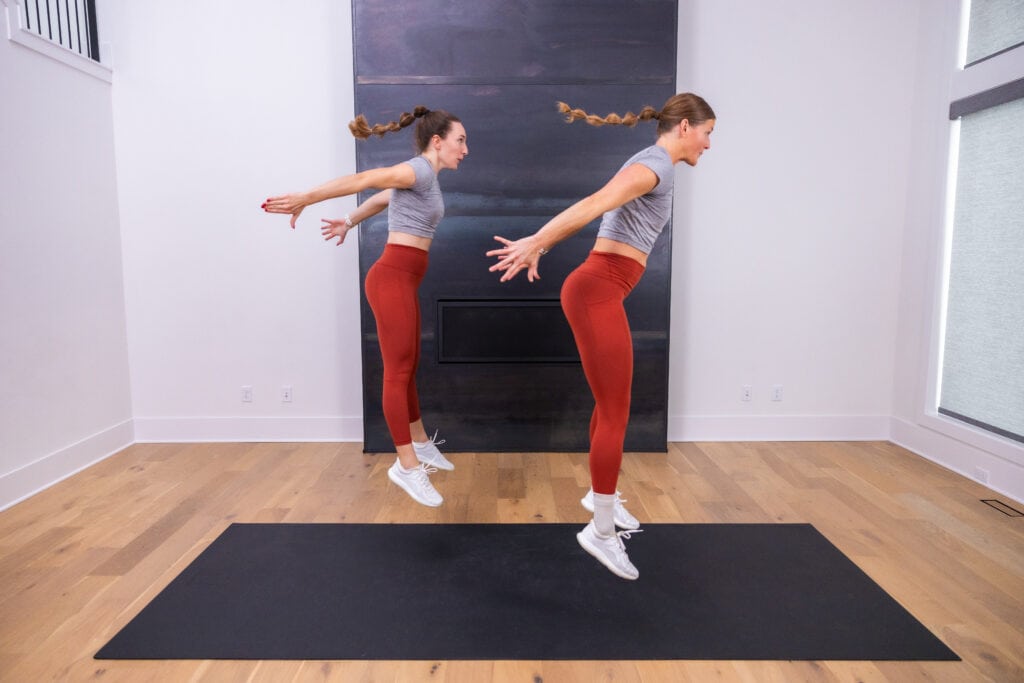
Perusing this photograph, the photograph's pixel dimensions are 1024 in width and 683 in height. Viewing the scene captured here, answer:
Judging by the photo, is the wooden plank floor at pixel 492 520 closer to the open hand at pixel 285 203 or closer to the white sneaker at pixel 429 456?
the white sneaker at pixel 429 456

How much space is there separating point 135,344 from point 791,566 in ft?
11.3

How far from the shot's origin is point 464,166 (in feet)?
10.7

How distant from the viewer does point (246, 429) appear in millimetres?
3621

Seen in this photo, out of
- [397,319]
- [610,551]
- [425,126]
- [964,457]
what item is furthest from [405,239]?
[964,457]

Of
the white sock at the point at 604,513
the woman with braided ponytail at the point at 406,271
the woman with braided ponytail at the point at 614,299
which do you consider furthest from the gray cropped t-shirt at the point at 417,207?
the white sock at the point at 604,513

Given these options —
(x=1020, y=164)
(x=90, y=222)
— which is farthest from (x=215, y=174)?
(x=1020, y=164)

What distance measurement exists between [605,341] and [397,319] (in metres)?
0.90

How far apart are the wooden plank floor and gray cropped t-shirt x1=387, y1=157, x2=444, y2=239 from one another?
1.15 meters

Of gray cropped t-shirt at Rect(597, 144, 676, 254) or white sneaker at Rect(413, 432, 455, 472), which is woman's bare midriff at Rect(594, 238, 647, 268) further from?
white sneaker at Rect(413, 432, 455, 472)

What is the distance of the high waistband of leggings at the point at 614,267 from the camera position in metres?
2.00

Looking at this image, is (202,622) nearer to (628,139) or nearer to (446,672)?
(446,672)

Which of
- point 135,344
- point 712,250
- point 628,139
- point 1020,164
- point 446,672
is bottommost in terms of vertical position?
point 446,672

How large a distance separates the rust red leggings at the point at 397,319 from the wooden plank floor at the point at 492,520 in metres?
0.43

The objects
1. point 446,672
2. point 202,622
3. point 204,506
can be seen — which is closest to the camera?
point 446,672
